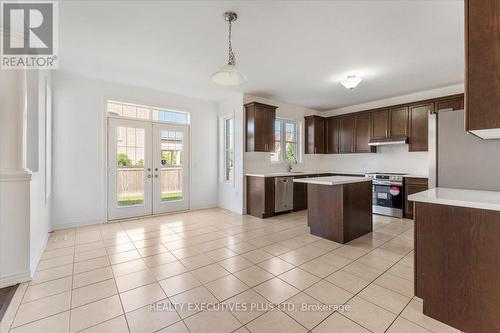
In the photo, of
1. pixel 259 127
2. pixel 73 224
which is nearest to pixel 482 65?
pixel 259 127

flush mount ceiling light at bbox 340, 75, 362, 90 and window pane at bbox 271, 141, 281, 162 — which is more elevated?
flush mount ceiling light at bbox 340, 75, 362, 90

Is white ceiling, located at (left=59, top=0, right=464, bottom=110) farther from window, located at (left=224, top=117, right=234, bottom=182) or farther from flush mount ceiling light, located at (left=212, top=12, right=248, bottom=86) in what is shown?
window, located at (left=224, top=117, right=234, bottom=182)

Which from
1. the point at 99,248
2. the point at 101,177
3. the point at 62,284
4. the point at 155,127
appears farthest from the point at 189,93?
the point at 62,284

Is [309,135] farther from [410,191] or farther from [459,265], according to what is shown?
[459,265]

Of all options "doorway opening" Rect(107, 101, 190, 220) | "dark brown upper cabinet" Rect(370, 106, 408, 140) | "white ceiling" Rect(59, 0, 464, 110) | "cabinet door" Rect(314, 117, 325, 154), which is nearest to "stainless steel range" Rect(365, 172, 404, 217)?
"dark brown upper cabinet" Rect(370, 106, 408, 140)

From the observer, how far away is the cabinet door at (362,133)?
5738 millimetres

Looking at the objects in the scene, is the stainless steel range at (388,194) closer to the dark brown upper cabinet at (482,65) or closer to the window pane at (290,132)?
the window pane at (290,132)

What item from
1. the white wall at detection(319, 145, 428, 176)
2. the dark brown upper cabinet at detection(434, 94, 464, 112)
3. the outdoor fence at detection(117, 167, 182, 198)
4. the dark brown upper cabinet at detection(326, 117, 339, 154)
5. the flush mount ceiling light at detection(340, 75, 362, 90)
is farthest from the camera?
the dark brown upper cabinet at detection(326, 117, 339, 154)

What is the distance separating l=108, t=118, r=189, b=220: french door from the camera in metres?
4.56

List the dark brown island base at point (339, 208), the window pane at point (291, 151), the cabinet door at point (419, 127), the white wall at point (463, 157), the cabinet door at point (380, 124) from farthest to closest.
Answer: the window pane at point (291, 151) → the cabinet door at point (380, 124) → the cabinet door at point (419, 127) → the dark brown island base at point (339, 208) → the white wall at point (463, 157)

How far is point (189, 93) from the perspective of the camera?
525 centimetres

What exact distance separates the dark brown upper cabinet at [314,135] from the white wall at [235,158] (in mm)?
2279

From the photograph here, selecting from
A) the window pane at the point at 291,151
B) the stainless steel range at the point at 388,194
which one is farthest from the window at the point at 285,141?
the stainless steel range at the point at 388,194

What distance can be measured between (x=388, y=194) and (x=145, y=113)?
223 inches
